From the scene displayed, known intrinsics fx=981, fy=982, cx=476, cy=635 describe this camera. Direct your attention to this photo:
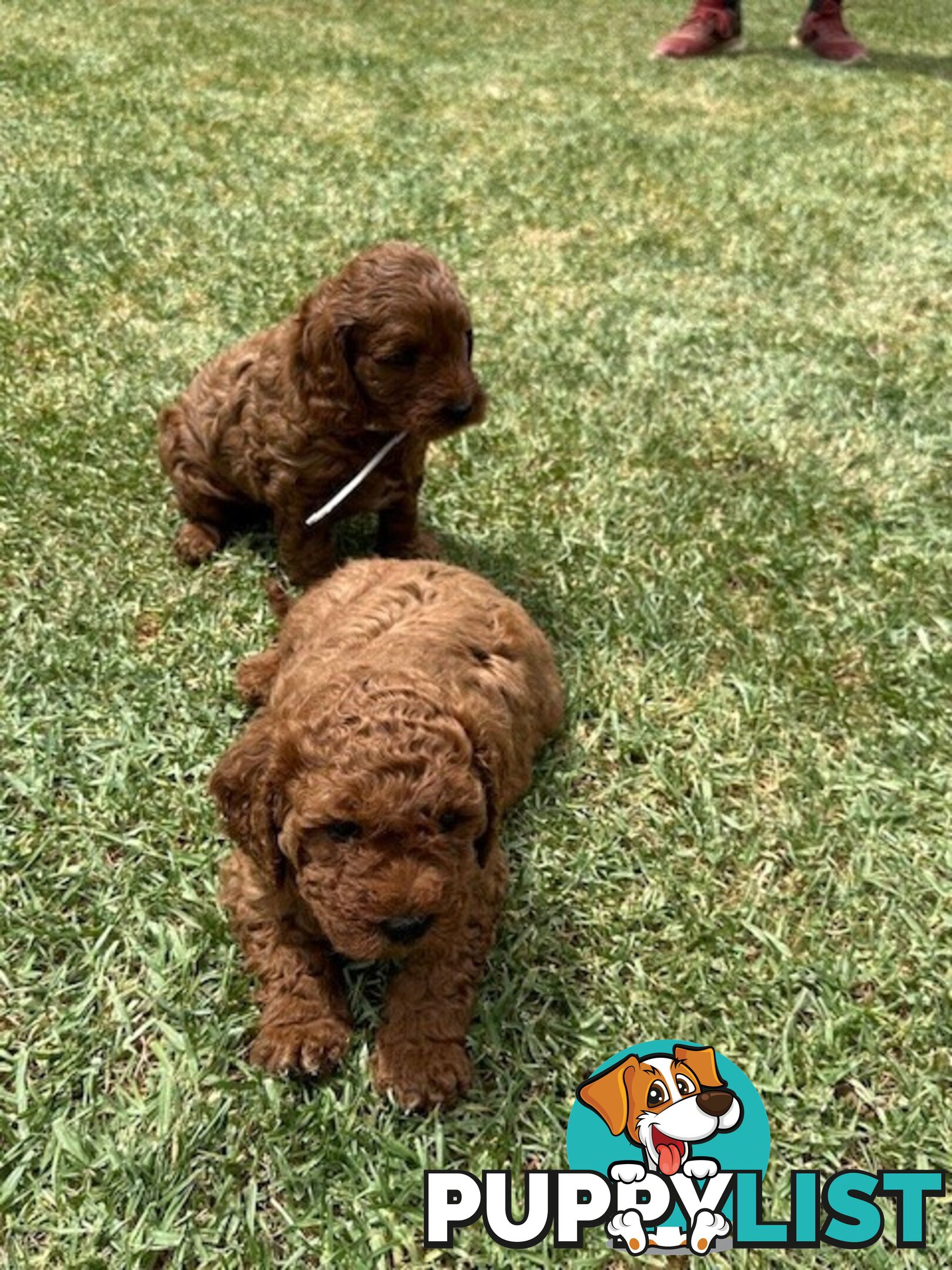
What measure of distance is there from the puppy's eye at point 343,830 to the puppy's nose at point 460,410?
5.31ft

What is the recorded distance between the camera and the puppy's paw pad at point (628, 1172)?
7.51ft

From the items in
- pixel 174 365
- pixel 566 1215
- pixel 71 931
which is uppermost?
pixel 174 365

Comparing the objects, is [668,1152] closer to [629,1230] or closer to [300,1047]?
[629,1230]

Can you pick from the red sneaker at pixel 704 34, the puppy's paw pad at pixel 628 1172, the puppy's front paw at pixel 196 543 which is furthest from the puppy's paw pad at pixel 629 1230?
the red sneaker at pixel 704 34

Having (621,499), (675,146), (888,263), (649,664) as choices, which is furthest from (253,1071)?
(675,146)

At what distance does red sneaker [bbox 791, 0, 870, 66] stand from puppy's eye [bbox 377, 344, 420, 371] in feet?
36.2

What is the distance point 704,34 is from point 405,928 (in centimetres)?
1246

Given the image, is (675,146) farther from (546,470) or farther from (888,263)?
(546,470)

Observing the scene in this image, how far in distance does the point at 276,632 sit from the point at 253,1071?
1647 millimetres

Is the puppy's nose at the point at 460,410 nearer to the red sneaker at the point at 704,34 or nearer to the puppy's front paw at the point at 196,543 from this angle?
the puppy's front paw at the point at 196,543

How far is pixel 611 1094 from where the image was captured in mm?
2439

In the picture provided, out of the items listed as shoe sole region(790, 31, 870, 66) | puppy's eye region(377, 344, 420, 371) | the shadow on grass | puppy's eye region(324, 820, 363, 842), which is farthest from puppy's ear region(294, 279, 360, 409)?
shoe sole region(790, 31, 870, 66)

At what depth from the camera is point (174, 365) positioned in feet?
16.5

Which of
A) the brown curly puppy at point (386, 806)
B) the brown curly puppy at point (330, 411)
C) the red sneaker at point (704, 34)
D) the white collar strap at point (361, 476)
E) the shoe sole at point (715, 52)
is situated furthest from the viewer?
the red sneaker at point (704, 34)
